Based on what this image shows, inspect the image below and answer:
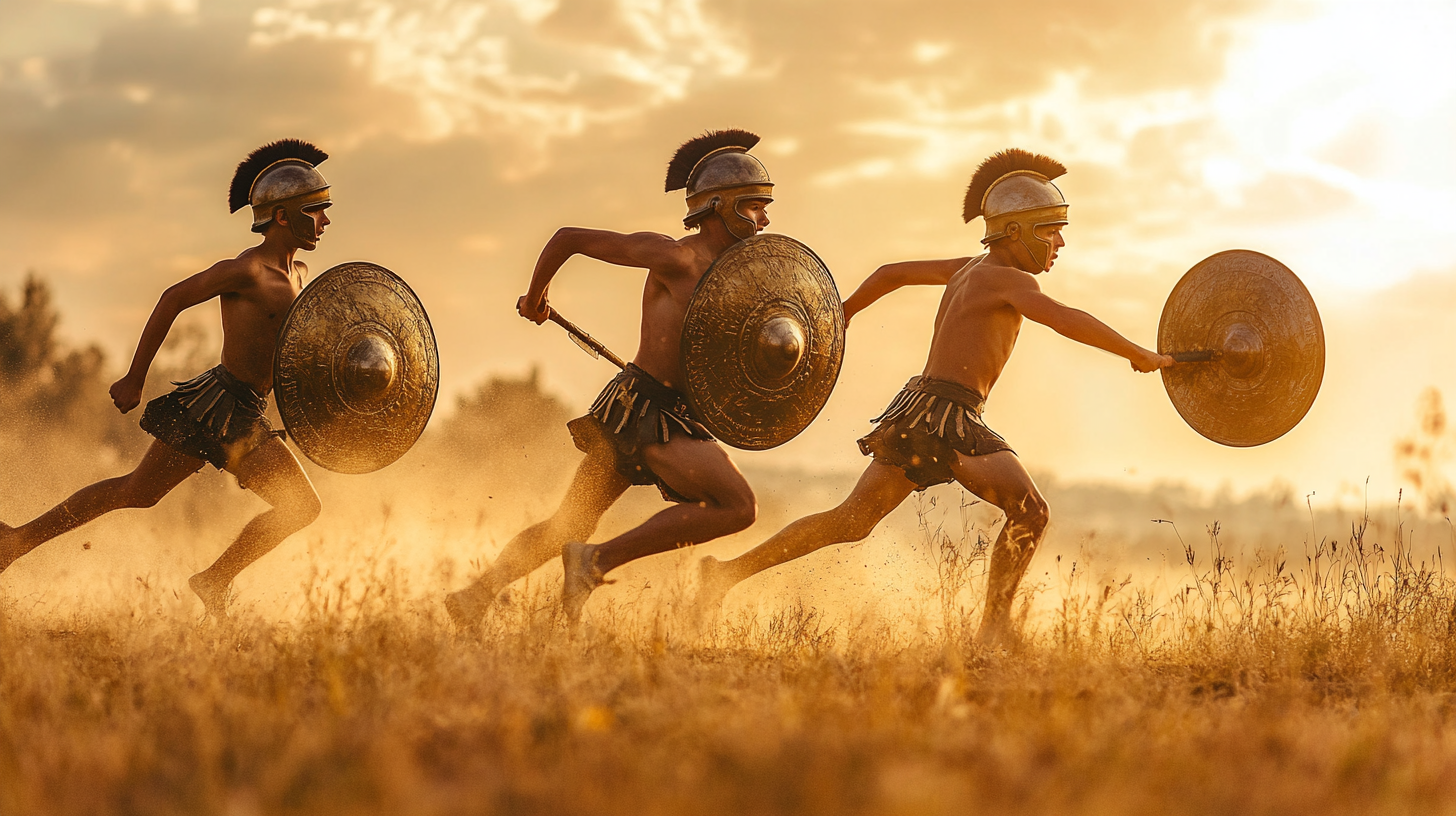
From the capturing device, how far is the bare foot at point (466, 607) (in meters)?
5.46

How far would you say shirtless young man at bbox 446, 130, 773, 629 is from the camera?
5.33 m

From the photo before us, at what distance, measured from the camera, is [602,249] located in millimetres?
5445

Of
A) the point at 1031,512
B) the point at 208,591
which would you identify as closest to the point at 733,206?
the point at 1031,512

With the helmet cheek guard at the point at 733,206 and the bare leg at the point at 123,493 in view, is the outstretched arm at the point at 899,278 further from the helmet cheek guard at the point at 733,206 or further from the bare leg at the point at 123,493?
the bare leg at the point at 123,493

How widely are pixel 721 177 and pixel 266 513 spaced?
269 cm

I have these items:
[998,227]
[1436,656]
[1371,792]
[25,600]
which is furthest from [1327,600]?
[25,600]

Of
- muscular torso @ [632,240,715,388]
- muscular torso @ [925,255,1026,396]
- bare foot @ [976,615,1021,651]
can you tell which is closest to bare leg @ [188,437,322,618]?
muscular torso @ [632,240,715,388]

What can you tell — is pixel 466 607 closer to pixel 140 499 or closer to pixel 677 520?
pixel 677 520

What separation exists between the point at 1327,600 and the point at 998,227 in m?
2.35

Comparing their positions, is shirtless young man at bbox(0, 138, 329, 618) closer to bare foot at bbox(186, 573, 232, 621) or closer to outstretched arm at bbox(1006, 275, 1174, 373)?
bare foot at bbox(186, 573, 232, 621)

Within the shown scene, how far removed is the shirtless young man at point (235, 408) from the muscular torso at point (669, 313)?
1.79 m

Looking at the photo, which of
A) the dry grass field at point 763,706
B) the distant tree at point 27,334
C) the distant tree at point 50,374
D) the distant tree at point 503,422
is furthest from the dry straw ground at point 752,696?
the distant tree at point 503,422

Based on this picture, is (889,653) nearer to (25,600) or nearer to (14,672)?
(14,672)

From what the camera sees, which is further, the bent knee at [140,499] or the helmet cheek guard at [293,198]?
the helmet cheek guard at [293,198]
